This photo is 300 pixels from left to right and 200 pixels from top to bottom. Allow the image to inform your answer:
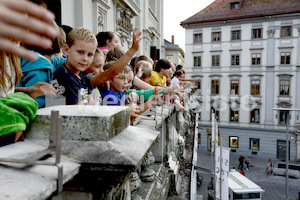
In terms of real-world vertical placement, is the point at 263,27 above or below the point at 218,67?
above

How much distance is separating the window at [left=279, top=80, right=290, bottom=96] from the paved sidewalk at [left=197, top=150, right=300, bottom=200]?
294 inches

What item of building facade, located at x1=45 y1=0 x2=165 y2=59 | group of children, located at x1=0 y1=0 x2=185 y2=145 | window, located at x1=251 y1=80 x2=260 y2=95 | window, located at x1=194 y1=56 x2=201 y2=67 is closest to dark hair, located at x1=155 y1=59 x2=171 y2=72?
group of children, located at x1=0 y1=0 x2=185 y2=145

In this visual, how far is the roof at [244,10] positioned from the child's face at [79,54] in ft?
99.1

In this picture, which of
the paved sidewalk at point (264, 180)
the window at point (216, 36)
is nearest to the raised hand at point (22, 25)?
the paved sidewalk at point (264, 180)

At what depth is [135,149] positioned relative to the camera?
133 centimetres

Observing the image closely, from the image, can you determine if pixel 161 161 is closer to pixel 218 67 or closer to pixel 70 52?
pixel 70 52

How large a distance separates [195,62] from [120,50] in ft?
99.2

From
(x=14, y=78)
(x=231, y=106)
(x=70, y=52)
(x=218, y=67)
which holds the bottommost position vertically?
(x=231, y=106)

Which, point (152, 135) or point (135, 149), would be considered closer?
point (135, 149)

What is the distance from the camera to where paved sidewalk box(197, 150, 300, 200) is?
19.3m

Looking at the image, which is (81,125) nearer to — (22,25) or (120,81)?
(22,25)

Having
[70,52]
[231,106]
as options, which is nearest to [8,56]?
[70,52]

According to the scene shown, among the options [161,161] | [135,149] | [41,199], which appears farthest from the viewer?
[161,161]

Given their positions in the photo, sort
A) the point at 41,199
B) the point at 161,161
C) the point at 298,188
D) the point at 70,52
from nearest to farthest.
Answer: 1. the point at 41,199
2. the point at 70,52
3. the point at 161,161
4. the point at 298,188
